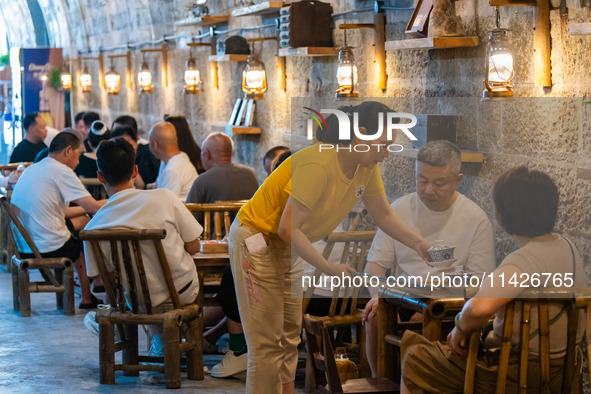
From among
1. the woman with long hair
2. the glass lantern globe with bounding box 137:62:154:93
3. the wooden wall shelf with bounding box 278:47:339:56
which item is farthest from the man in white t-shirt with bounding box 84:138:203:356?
the glass lantern globe with bounding box 137:62:154:93

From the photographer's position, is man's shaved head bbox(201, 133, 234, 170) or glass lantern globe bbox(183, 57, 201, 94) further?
glass lantern globe bbox(183, 57, 201, 94)

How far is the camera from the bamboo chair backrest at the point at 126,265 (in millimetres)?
3979

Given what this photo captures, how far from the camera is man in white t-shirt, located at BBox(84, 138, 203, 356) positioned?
4129 mm

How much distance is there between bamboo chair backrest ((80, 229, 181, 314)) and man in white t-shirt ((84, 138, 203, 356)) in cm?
5

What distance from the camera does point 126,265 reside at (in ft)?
13.4

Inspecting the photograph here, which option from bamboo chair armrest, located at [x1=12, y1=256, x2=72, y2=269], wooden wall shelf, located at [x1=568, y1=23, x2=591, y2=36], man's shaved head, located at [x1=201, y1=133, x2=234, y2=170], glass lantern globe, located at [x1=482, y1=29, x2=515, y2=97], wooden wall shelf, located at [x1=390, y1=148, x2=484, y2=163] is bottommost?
bamboo chair armrest, located at [x1=12, y1=256, x2=72, y2=269]

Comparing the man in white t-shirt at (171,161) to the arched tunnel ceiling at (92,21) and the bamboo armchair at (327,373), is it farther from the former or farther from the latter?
the bamboo armchair at (327,373)

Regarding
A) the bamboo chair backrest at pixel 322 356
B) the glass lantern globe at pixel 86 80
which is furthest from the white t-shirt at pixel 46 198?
the glass lantern globe at pixel 86 80

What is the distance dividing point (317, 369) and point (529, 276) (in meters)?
1.19

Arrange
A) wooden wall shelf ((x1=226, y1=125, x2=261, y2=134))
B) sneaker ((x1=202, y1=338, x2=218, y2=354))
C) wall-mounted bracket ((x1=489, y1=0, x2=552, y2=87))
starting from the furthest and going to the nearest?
1. wooden wall shelf ((x1=226, y1=125, x2=261, y2=134))
2. sneaker ((x1=202, y1=338, x2=218, y2=354))
3. wall-mounted bracket ((x1=489, y1=0, x2=552, y2=87))

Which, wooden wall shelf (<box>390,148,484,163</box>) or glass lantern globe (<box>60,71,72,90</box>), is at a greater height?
glass lantern globe (<box>60,71,72,90</box>)

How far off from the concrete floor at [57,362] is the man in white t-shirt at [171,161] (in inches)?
41.4

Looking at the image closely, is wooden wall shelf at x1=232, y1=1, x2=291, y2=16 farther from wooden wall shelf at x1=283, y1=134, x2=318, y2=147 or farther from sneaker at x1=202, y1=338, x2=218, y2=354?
wooden wall shelf at x1=283, y1=134, x2=318, y2=147

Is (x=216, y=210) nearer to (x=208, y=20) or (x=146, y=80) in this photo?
(x=208, y=20)
